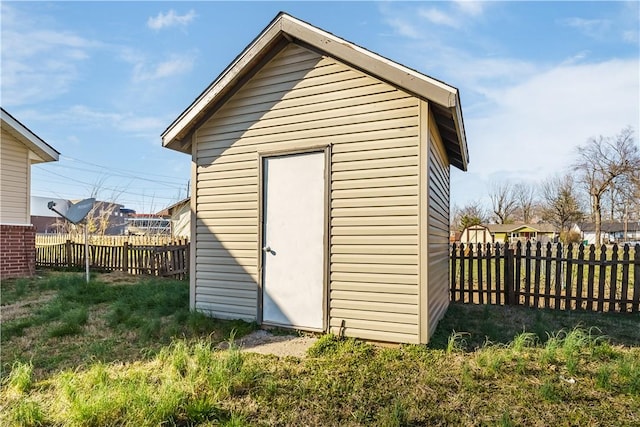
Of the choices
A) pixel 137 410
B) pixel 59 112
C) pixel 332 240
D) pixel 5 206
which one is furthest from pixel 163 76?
pixel 59 112

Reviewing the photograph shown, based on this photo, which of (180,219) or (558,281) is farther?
(180,219)

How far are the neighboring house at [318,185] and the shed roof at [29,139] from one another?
20.8ft

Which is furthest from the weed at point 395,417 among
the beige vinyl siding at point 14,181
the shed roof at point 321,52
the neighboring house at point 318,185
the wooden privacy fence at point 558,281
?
the beige vinyl siding at point 14,181

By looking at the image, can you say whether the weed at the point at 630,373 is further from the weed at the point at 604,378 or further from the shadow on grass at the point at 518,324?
the shadow on grass at the point at 518,324

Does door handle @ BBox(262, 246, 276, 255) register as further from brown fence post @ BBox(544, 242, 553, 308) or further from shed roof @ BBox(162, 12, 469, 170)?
brown fence post @ BBox(544, 242, 553, 308)

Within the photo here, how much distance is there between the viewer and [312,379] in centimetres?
346

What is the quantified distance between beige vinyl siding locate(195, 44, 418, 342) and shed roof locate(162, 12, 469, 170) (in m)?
0.14

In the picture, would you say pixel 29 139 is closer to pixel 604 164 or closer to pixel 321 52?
pixel 321 52

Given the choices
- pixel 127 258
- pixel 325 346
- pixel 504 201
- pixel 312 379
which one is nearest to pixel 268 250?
pixel 325 346

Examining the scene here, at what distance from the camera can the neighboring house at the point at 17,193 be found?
946 centimetres

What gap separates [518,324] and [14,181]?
1247 centimetres

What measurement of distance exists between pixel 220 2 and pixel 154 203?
27533 millimetres

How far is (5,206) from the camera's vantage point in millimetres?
9523

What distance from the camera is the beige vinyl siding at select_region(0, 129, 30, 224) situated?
31.1ft
